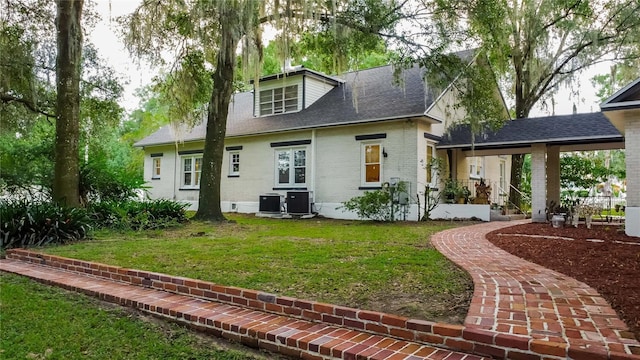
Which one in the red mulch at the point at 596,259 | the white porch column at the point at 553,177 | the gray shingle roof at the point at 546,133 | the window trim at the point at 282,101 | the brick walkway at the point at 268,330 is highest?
the window trim at the point at 282,101

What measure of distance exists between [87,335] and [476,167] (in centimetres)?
1507

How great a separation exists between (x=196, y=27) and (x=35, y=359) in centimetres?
947

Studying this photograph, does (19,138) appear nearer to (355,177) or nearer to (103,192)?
(103,192)

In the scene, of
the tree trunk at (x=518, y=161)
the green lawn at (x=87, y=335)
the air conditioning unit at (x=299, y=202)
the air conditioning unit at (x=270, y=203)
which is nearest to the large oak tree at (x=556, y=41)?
the tree trunk at (x=518, y=161)

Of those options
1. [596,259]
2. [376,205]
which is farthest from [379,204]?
[596,259]

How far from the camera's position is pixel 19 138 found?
48.1 ft

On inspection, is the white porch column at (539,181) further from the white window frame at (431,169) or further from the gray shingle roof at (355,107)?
the gray shingle roof at (355,107)

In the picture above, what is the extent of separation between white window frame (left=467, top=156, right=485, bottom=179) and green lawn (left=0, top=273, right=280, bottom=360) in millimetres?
13789

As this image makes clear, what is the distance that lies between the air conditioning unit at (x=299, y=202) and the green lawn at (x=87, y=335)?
32.4 feet

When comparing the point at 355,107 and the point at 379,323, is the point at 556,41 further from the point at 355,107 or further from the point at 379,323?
the point at 379,323

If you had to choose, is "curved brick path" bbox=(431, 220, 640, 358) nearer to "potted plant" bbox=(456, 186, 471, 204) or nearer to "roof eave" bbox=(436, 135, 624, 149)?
"roof eave" bbox=(436, 135, 624, 149)

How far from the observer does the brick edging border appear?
2.55m

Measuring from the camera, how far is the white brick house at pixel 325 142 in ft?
42.5

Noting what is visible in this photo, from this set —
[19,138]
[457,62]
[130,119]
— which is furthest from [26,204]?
[130,119]
